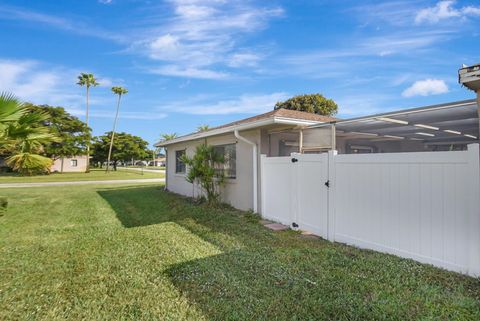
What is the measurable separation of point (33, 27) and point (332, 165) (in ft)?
41.2

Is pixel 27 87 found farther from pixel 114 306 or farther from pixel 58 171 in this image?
pixel 58 171

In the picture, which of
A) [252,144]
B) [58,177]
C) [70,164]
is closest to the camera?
[252,144]

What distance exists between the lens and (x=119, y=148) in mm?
38500

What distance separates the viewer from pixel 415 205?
13.1 feet

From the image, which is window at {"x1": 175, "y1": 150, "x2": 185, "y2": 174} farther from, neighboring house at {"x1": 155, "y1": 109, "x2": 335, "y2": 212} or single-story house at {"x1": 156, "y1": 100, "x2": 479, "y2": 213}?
neighboring house at {"x1": 155, "y1": 109, "x2": 335, "y2": 212}

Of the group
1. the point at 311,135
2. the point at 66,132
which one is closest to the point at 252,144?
the point at 311,135

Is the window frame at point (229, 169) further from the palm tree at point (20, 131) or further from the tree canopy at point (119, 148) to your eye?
the tree canopy at point (119, 148)

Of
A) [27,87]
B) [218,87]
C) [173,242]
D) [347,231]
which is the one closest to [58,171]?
[27,87]

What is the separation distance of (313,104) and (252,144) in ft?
80.5

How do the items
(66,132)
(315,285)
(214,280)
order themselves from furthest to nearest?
1. (66,132)
2. (214,280)
3. (315,285)

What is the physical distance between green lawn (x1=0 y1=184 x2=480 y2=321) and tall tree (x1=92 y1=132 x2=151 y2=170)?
115ft

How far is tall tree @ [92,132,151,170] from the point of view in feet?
127

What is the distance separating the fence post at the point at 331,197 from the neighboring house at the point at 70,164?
38.5m

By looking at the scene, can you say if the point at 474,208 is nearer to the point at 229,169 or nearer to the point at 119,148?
the point at 229,169
